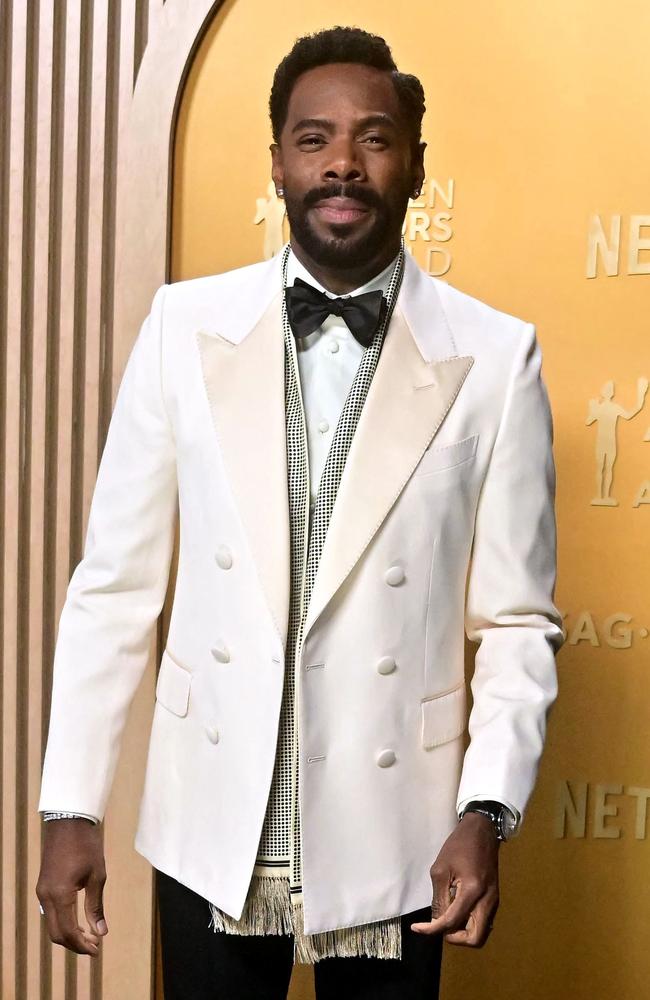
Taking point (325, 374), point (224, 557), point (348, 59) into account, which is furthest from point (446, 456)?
point (348, 59)

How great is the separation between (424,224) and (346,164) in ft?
2.57

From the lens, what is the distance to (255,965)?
4.54 ft

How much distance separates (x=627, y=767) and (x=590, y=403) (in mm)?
690

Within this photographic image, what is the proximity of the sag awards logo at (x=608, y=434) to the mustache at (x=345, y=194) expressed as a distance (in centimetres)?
87

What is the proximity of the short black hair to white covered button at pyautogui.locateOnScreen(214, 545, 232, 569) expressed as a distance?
545 mm

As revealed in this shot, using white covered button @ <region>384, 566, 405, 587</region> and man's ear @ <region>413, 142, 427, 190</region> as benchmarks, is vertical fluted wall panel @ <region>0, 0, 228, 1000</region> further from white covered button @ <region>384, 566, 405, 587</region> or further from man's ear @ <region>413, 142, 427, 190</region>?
white covered button @ <region>384, 566, 405, 587</region>

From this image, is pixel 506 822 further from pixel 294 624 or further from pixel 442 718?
pixel 294 624

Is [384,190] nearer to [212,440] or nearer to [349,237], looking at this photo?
[349,237]

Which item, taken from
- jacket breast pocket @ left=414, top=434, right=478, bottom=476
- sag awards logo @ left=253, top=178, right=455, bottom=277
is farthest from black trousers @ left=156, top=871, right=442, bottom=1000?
sag awards logo @ left=253, top=178, right=455, bottom=277

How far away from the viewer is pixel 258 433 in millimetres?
1296

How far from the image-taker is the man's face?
134cm

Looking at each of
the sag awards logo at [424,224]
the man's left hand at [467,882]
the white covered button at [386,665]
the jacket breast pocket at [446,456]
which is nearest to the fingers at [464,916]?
the man's left hand at [467,882]

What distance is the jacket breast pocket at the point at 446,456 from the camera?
1318mm

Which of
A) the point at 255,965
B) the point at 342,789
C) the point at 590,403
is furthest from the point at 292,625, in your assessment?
the point at 590,403
